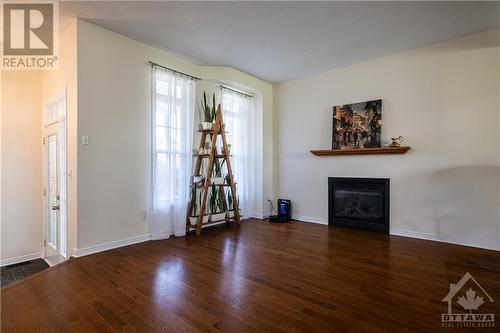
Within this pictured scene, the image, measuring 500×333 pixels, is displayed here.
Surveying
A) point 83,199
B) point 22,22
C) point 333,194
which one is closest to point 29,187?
point 83,199

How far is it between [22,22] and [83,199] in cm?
227

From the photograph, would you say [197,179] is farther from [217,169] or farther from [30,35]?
[30,35]

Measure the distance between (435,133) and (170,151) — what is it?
3974 millimetres

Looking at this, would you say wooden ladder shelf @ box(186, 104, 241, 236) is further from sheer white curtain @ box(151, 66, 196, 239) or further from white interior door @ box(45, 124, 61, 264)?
white interior door @ box(45, 124, 61, 264)

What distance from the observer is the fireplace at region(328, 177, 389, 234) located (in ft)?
13.7

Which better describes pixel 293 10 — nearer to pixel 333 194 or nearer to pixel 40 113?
pixel 333 194

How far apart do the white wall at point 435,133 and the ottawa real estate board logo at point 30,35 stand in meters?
4.23

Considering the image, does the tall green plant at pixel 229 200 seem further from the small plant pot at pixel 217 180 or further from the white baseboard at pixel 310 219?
the white baseboard at pixel 310 219

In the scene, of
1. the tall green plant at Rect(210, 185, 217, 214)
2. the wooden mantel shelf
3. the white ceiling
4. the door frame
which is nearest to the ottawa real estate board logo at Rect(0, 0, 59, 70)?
the white ceiling

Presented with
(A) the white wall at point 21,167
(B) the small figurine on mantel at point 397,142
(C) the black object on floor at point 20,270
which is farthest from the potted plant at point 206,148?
(C) the black object on floor at point 20,270

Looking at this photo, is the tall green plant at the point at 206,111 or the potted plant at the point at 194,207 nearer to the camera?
the potted plant at the point at 194,207

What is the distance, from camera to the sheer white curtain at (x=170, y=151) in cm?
374

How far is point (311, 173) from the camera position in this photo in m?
5.01

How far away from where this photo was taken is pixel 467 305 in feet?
6.46
